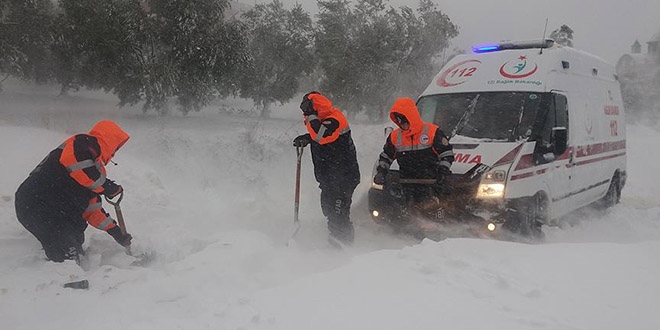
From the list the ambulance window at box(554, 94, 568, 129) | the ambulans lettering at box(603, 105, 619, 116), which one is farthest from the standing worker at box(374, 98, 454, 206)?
the ambulans lettering at box(603, 105, 619, 116)

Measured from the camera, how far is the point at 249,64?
13297 mm

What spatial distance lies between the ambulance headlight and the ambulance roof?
1695mm

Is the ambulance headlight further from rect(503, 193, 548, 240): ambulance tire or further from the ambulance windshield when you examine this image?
the ambulance windshield

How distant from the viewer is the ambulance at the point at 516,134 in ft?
18.9

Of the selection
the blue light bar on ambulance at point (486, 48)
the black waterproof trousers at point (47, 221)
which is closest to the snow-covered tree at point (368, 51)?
the blue light bar on ambulance at point (486, 48)

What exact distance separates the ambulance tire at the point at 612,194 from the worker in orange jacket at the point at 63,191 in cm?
A: 876

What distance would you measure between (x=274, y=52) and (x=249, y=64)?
216 inches

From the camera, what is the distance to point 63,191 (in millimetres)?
4785

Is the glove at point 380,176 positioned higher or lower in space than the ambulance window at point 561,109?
lower

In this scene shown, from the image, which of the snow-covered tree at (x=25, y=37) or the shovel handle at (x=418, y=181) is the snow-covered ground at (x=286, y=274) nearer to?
the shovel handle at (x=418, y=181)

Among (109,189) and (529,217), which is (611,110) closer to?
(529,217)

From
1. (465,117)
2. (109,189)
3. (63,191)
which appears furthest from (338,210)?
(63,191)

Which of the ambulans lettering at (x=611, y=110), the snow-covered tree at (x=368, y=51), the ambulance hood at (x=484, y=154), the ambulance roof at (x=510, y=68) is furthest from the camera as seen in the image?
the snow-covered tree at (x=368, y=51)

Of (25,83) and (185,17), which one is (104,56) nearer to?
(185,17)
